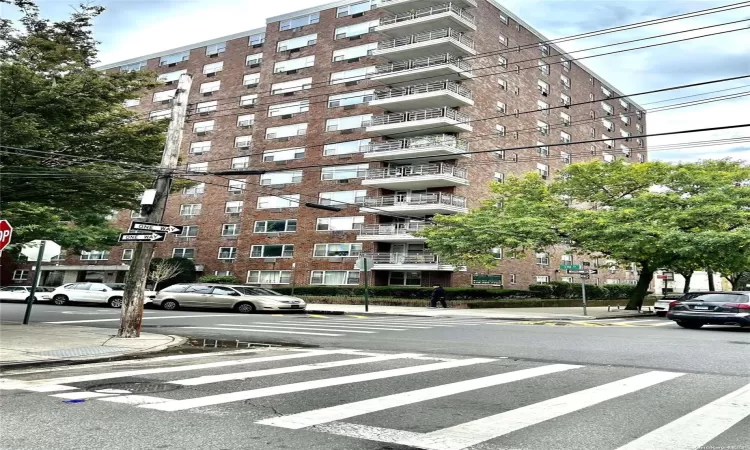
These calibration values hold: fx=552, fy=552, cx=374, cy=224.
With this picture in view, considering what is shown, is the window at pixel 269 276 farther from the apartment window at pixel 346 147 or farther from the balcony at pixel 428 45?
the balcony at pixel 428 45

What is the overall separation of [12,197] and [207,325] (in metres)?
6.30

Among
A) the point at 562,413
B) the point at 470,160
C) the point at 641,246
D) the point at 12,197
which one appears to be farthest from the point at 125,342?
the point at 470,160

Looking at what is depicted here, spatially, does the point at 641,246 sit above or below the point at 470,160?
below

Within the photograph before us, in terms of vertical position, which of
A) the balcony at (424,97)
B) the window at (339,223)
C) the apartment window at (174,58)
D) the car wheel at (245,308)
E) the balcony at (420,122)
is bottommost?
the car wheel at (245,308)

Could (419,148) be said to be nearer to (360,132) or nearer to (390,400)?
(360,132)

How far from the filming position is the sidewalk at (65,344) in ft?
29.0

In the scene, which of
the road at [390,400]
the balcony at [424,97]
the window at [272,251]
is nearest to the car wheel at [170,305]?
the road at [390,400]

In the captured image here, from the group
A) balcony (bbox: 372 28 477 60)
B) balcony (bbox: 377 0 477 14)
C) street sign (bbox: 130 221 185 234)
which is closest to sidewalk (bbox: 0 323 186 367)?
street sign (bbox: 130 221 185 234)

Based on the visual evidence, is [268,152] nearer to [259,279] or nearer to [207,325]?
[259,279]

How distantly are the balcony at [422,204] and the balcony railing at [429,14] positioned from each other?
43.8 ft

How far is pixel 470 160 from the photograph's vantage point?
40.8m

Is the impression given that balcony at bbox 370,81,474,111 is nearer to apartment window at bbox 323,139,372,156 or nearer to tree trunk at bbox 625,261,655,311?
apartment window at bbox 323,139,372,156

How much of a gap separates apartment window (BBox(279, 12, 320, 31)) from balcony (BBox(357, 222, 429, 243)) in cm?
2050

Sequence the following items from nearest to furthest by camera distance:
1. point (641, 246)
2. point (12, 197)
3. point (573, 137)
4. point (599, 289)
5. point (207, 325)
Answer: point (12, 197)
point (207, 325)
point (641, 246)
point (599, 289)
point (573, 137)
